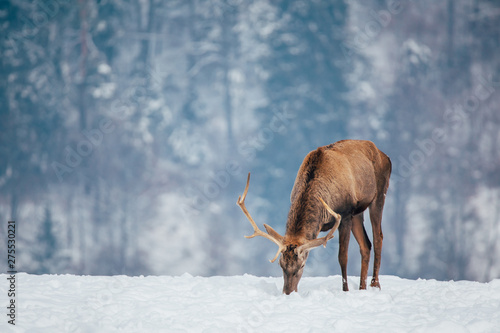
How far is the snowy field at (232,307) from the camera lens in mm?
4141

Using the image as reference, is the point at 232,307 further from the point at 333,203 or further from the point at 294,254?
the point at 333,203

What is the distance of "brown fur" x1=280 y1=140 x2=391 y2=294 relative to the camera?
215 inches

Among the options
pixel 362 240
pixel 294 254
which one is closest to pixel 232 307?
pixel 294 254

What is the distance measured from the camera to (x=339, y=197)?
19.4 feet

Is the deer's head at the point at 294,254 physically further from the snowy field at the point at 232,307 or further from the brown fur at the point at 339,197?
the snowy field at the point at 232,307

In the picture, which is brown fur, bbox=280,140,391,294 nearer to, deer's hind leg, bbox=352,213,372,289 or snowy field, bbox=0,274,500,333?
deer's hind leg, bbox=352,213,372,289

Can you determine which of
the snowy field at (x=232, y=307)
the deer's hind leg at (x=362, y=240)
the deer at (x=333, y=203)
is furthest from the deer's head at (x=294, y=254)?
the deer's hind leg at (x=362, y=240)

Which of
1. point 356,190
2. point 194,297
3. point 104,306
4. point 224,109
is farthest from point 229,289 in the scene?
point 224,109

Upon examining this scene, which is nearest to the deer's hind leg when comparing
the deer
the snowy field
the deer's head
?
the deer

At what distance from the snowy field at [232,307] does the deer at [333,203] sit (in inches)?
18.2

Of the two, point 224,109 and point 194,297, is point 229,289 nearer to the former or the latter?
point 194,297

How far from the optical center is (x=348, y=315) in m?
4.63

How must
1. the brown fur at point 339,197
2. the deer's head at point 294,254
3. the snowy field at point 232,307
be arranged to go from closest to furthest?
the snowy field at point 232,307 < the deer's head at point 294,254 < the brown fur at point 339,197

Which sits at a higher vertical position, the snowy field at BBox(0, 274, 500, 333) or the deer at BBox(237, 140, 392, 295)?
the deer at BBox(237, 140, 392, 295)
